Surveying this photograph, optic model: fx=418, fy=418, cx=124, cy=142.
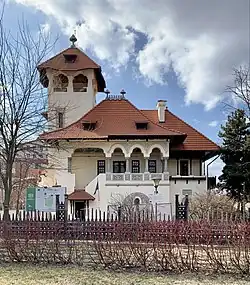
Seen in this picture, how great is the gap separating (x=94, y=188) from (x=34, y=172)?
613 cm

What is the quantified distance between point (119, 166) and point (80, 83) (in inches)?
356

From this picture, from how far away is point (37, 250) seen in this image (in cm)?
1036

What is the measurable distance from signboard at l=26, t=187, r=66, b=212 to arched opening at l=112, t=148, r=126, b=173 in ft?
47.7

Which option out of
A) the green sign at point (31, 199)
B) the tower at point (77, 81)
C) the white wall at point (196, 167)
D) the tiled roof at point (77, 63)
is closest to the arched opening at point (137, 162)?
the white wall at point (196, 167)

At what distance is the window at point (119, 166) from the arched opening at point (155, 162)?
204cm

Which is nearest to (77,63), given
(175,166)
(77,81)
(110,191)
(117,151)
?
(77,81)

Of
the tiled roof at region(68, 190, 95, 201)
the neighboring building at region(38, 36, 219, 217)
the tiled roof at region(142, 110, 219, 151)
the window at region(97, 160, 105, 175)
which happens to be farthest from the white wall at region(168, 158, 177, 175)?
the tiled roof at region(68, 190, 95, 201)

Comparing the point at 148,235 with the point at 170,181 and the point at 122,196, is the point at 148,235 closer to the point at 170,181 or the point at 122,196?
the point at 122,196

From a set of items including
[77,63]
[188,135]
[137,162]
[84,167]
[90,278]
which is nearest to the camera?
[90,278]

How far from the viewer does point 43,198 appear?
58.7ft

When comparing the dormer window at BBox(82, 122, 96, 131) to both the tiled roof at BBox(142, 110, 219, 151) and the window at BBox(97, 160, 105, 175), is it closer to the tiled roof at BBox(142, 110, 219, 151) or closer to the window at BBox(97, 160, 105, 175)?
the window at BBox(97, 160, 105, 175)

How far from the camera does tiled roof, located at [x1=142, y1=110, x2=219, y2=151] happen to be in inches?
1319

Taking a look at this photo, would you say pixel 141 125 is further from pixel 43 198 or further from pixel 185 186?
pixel 43 198

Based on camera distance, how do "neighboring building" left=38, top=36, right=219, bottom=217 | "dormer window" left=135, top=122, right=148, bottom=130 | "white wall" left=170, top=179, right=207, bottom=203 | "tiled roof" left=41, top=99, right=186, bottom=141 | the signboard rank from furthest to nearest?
"dormer window" left=135, top=122, right=148, bottom=130, "white wall" left=170, top=179, right=207, bottom=203, "tiled roof" left=41, top=99, right=186, bottom=141, "neighboring building" left=38, top=36, right=219, bottom=217, the signboard
